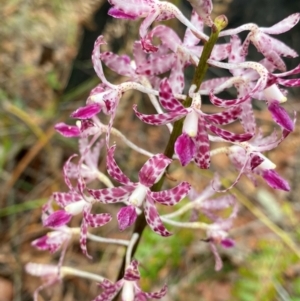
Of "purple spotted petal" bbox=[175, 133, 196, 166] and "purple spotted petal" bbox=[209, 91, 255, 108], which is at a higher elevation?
"purple spotted petal" bbox=[209, 91, 255, 108]

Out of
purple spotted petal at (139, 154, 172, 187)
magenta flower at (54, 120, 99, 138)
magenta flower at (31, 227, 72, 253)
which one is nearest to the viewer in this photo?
purple spotted petal at (139, 154, 172, 187)

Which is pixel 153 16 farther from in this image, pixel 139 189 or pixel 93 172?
pixel 93 172

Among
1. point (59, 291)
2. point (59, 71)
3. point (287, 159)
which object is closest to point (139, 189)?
point (59, 291)

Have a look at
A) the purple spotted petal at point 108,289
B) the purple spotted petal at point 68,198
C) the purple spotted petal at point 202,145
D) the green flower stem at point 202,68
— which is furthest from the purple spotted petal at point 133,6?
the purple spotted petal at point 108,289

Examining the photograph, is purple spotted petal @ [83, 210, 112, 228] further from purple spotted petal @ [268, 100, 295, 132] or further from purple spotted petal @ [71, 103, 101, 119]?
purple spotted petal @ [268, 100, 295, 132]

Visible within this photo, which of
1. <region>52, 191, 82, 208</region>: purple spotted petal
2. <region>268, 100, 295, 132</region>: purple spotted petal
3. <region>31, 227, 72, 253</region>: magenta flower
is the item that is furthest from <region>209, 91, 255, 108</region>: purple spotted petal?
<region>31, 227, 72, 253</region>: magenta flower

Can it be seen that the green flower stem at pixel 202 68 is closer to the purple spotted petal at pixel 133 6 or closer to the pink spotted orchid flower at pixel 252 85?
the pink spotted orchid flower at pixel 252 85
